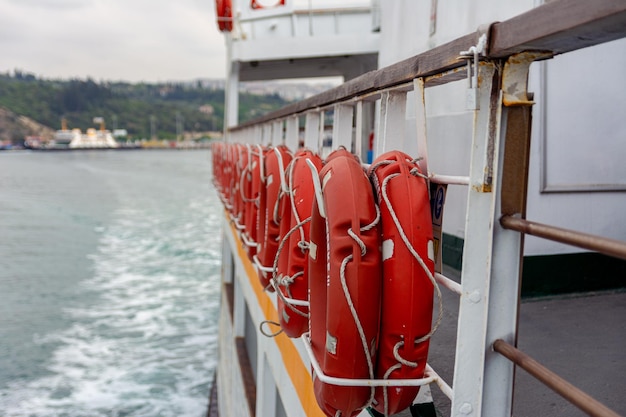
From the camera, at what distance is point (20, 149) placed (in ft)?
457

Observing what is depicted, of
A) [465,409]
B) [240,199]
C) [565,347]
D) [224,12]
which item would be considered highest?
[224,12]

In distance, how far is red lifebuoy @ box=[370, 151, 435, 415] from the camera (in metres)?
1.66

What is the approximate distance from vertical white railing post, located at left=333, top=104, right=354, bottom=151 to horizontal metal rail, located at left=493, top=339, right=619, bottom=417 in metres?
1.48

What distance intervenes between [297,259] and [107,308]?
1893 cm

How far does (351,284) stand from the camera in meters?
1.67

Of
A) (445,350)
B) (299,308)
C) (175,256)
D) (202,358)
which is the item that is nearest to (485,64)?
(299,308)

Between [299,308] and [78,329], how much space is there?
17150 mm

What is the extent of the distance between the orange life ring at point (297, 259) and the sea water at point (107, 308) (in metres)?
10.2

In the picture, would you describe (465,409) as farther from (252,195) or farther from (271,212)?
(252,195)

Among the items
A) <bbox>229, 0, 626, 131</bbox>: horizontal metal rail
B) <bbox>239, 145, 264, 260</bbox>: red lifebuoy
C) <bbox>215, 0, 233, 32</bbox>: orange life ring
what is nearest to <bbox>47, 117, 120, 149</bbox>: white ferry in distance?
<bbox>215, 0, 233, 32</bbox>: orange life ring

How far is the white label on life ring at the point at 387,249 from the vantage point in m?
1.68

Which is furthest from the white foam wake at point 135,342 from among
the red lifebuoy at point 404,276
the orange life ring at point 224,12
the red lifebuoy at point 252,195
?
the red lifebuoy at point 404,276

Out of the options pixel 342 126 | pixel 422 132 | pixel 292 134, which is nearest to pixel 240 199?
pixel 292 134

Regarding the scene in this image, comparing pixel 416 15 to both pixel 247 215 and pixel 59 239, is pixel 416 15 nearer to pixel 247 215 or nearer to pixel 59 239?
pixel 247 215
